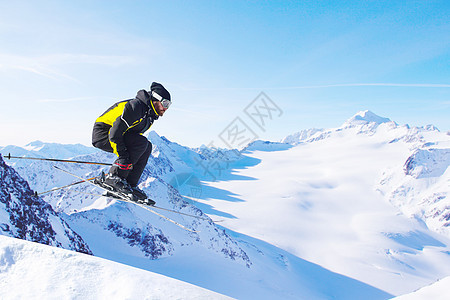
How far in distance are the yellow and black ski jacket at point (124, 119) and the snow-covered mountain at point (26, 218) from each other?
12.8m

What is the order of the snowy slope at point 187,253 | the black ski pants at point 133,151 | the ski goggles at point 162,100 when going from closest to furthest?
the ski goggles at point 162,100
the black ski pants at point 133,151
the snowy slope at point 187,253

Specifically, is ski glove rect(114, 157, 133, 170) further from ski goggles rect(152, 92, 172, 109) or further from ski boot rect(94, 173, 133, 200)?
ski goggles rect(152, 92, 172, 109)

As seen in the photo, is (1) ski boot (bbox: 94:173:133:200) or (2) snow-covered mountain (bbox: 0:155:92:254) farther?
(2) snow-covered mountain (bbox: 0:155:92:254)

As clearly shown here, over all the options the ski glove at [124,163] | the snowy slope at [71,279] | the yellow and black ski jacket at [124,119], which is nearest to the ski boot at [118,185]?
the ski glove at [124,163]

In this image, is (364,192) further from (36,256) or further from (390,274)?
(36,256)

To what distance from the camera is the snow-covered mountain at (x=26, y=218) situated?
16345 millimetres

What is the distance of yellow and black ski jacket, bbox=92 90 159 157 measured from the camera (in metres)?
5.35

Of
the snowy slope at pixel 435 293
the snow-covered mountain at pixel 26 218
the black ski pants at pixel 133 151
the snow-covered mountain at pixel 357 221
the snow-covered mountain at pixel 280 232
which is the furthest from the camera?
the snow-covered mountain at pixel 357 221

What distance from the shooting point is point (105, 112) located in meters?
6.05

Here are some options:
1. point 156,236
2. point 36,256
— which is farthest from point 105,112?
point 156,236

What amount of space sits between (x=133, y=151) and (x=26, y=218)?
17402 mm

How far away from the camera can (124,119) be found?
5.38 metres

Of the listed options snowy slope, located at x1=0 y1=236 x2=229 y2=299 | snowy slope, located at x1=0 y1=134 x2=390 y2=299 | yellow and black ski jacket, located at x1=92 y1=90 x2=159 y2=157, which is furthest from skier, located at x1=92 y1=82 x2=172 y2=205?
snowy slope, located at x1=0 y1=134 x2=390 y2=299

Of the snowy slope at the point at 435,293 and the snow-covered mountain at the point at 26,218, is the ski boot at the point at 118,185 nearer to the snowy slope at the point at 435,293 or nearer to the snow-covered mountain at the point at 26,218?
the snowy slope at the point at 435,293
